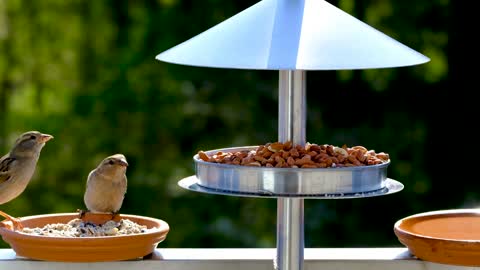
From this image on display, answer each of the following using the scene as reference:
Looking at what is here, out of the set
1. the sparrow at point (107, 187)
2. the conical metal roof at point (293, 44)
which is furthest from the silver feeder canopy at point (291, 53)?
the sparrow at point (107, 187)

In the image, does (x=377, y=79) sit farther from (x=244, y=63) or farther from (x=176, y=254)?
(x=244, y=63)

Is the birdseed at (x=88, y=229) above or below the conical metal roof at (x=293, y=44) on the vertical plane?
below

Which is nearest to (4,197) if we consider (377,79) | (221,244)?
(221,244)

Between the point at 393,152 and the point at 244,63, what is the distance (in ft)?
18.8

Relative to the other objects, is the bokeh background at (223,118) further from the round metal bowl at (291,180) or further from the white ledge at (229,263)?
the round metal bowl at (291,180)

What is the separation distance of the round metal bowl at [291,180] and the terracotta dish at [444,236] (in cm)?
63

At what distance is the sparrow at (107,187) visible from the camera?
475 cm

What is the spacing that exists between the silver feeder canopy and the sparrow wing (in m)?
1.44

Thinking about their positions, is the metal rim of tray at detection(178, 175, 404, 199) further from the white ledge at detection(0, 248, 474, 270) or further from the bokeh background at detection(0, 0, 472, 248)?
the bokeh background at detection(0, 0, 472, 248)

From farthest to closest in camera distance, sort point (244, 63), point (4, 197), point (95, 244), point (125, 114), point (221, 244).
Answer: point (125, 114), point (221, 244), point (4, 197), point (95, 244), point (244, 63)

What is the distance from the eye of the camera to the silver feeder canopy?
333 cm

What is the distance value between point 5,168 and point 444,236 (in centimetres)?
175

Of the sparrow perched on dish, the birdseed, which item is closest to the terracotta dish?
the birdseed

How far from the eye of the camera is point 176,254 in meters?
4.24
